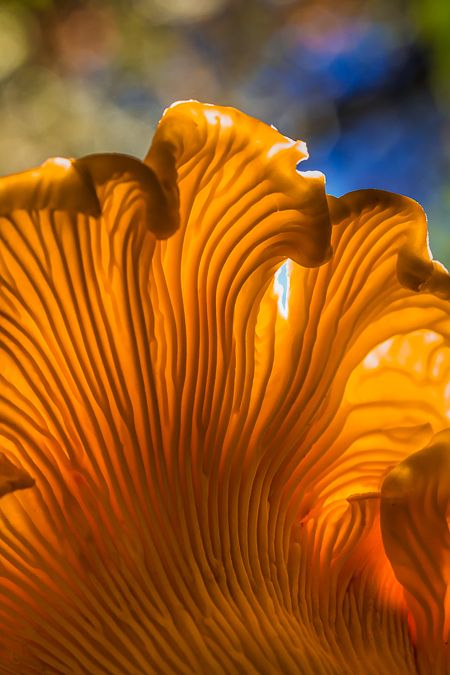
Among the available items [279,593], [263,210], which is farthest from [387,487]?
[263,210]

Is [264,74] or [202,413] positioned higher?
[264,74]

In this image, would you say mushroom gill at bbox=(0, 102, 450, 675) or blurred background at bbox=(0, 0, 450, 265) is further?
blurred background at bbox=(0, 0, 450, 265)

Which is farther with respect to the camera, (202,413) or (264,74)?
(264,74)

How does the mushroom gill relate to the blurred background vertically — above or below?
below

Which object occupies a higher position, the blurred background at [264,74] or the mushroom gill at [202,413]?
the blurred background at [264,74]

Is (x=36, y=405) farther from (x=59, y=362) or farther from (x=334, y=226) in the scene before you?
(x=334, y=226)
